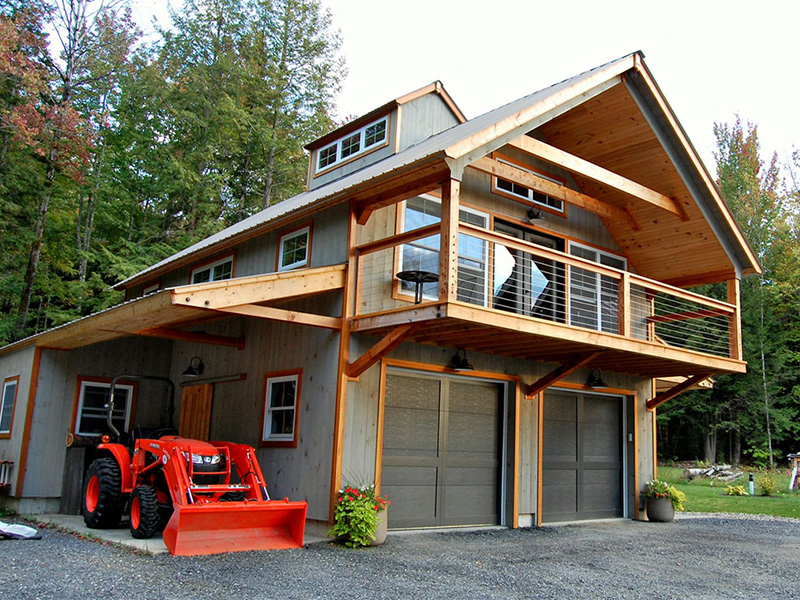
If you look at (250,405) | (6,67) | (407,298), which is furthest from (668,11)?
(6,67)

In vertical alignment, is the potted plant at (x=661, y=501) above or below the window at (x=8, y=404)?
below

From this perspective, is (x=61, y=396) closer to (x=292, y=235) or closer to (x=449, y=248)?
(x=292, y=235)

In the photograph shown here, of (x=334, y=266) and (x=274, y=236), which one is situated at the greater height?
(x=274, y=236)

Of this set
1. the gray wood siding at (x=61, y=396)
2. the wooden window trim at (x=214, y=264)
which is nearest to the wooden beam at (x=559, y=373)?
the wooden window trim at (x=214, y=264)

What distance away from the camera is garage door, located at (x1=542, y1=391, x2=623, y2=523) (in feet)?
36.4

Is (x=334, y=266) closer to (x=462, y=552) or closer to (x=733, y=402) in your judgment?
(x=462, y=552)

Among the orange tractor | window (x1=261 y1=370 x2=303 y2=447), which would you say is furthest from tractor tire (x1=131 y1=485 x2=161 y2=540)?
window (x1=261 y1=370 x2=303 y2=447)

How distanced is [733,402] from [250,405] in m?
24.4

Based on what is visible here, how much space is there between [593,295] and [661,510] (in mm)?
3766

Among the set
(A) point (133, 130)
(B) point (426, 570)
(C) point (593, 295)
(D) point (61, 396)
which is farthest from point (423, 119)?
(A) point (133, 130)

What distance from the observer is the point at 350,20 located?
26125mm

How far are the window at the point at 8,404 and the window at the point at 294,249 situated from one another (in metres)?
4.90

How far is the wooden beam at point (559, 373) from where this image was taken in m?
9.97

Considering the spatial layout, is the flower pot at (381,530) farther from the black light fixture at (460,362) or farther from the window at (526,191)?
the window at (526,191)
